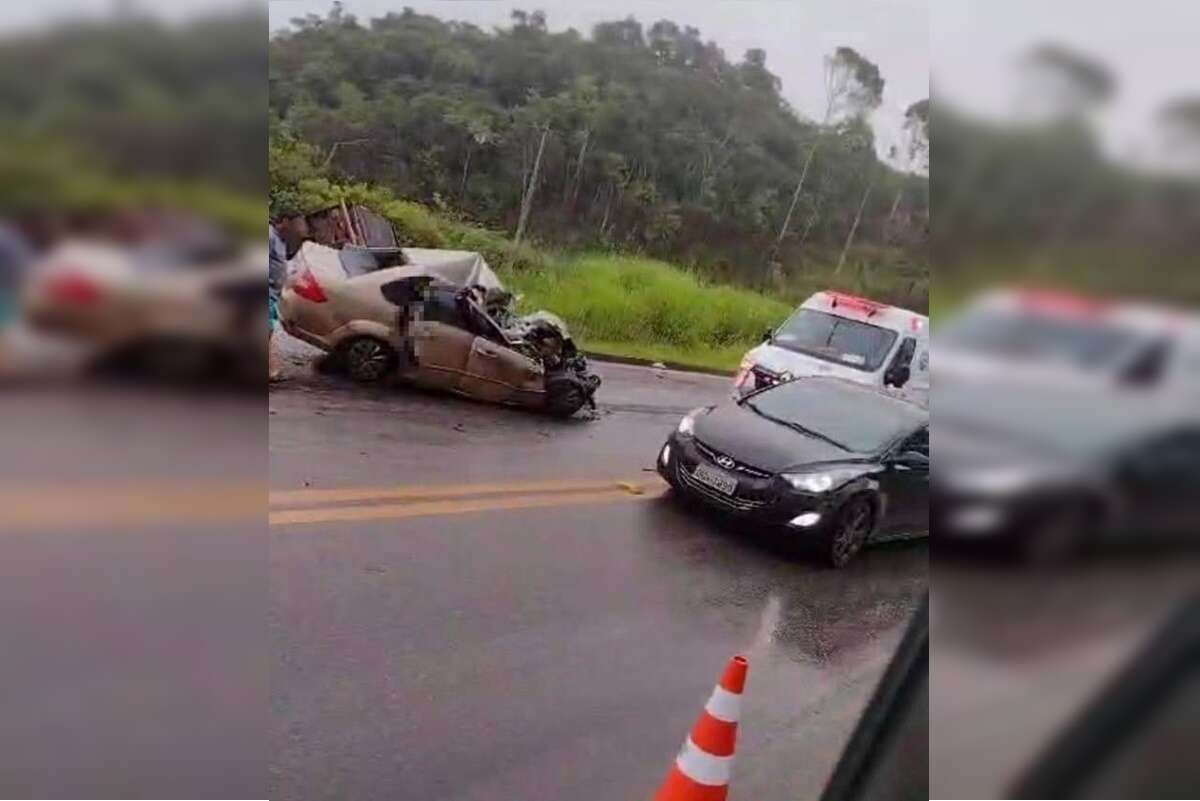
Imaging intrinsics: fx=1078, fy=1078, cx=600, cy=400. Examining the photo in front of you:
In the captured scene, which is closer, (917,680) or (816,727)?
(917,680)

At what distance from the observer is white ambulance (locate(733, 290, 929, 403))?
1934 mm

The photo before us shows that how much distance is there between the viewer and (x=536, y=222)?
2213 millimetres

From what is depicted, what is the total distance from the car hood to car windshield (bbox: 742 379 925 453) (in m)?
0.02

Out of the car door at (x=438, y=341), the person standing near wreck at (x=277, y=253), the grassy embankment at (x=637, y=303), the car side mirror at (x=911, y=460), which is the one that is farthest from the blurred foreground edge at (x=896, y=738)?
the person standing near wreck at (x=277, y=253)

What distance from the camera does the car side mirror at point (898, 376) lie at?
1755 millimetres

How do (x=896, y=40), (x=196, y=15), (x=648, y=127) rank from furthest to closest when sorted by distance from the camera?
(x=648, y=127), (x=896, y=40), (x=196, y=15)

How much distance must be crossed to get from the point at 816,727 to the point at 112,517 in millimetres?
1347

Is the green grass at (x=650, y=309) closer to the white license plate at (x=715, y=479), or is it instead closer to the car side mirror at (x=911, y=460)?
the white license plate at (x=715, y=479)

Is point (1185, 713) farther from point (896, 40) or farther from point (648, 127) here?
point (648, 127)

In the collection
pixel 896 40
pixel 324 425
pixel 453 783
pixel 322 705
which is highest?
pixel 896 40

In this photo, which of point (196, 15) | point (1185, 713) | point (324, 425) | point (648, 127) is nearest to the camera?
point (1185, 713)

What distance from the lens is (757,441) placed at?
2.22 m

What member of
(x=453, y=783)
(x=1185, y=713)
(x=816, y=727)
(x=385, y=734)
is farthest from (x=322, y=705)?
(x=1185, y=713)

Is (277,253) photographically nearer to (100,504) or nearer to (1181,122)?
(100,504)
